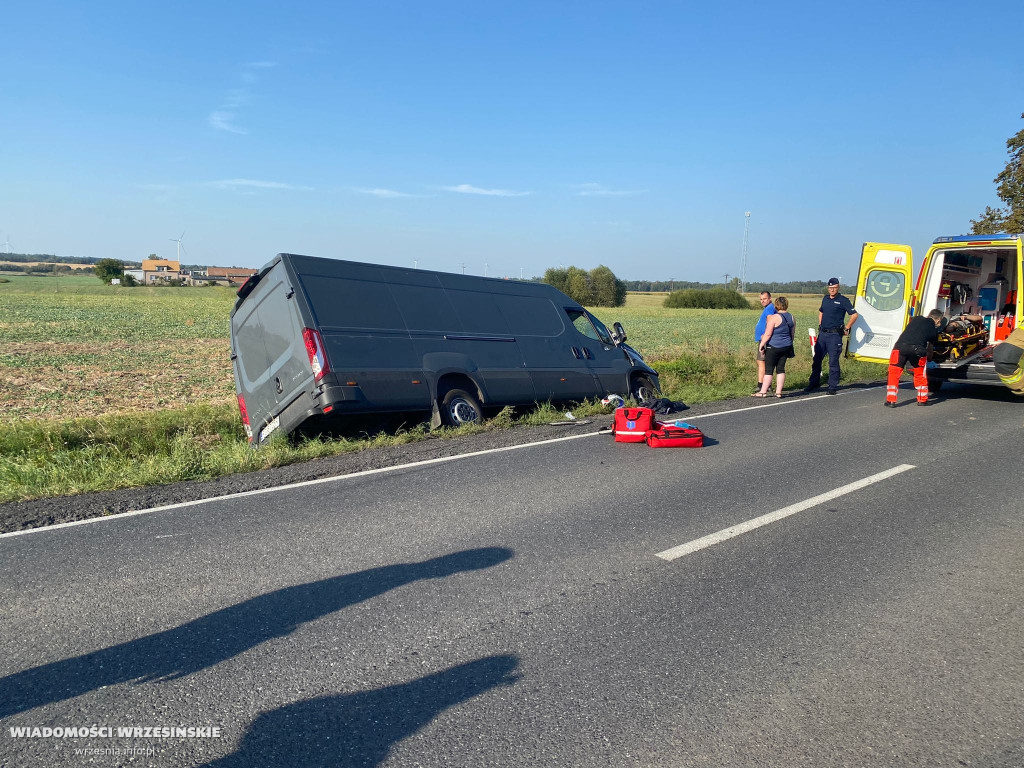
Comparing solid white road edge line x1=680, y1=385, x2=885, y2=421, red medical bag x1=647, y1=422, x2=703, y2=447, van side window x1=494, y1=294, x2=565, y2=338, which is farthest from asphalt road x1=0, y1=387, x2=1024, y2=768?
solid white road edge line x1=680, y1=385, x2=885, y2=421

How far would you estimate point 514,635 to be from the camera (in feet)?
11.6

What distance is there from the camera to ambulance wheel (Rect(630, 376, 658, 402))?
1210 cm

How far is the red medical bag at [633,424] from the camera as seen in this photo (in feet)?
27.7

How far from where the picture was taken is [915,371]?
1232 cm

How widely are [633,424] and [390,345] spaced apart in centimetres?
303

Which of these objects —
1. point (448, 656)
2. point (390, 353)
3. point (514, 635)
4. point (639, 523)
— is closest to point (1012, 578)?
point (639, 523)

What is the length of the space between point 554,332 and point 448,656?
7985mm

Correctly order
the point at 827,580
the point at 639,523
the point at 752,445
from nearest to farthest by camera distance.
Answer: the point at 827,580 < the point at 639,523 < the point at 752,445

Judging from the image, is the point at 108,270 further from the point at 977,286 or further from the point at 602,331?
the point at 977,286

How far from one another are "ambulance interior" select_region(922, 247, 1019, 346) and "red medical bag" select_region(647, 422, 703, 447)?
7.98 metres

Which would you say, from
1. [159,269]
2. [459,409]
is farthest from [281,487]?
[159,269]

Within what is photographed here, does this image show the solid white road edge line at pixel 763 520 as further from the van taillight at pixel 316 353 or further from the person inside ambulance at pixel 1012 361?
the person inside ambulance at pixel 1012 361

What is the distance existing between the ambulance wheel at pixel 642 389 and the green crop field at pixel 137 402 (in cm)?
68

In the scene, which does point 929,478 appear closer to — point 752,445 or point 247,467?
point 752,445
